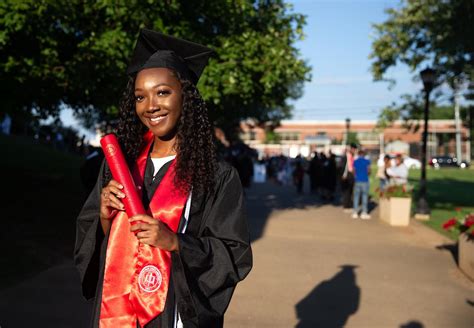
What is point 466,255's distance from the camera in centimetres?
849

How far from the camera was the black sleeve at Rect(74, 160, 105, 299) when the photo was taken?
2373mm

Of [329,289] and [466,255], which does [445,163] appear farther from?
[329,289]

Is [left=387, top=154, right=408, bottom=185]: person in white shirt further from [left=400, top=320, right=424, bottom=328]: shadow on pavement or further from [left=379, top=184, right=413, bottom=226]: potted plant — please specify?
[left=400, top=320, right=424, bottom=328]: shadow on pavement

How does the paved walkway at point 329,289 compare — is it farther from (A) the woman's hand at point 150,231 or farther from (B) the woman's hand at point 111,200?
(A) the woman's hand at point 150,231

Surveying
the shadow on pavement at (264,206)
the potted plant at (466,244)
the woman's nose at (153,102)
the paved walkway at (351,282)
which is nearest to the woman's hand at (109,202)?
the woman's nose at (153,102)

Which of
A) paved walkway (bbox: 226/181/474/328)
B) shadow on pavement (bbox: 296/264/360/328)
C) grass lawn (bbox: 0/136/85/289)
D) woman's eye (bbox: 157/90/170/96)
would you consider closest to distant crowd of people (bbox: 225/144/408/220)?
paved walkway (bbox: 226/181/474/328)

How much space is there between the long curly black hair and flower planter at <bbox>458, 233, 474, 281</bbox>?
6745 mm

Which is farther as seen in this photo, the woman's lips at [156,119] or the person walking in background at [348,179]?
the person walking in background at [348,179]

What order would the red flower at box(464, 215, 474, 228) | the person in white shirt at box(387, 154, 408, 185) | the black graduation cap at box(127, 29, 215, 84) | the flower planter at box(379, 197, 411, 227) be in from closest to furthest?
the black graduation cap at box(127, 29, 215, 84)
the red flower at box(464, 215, 474, 228)
the flower planter at box(379, 197, 411, 227)
the person in white shirt at box(387, 154, 408, 185)

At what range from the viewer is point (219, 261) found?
2.28 metres

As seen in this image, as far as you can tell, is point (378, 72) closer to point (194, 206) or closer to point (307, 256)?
point (307, 256)

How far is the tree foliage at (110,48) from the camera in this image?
10.2m

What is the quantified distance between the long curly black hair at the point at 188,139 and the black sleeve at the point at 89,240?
24cm

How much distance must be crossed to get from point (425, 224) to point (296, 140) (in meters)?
89.5
